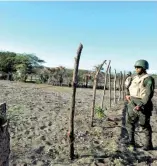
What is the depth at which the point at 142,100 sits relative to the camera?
6.70 meters

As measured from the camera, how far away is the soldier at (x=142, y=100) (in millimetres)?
6633

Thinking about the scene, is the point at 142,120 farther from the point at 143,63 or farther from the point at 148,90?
the point at 143,63

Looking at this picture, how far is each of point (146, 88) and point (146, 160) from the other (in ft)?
4.56

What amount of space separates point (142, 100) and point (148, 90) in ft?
0.83

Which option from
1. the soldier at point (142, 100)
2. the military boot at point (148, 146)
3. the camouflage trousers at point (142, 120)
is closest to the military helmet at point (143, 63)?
the soldier at point (142, 100)

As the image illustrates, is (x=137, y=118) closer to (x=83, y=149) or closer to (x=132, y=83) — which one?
(x=132, y=83)

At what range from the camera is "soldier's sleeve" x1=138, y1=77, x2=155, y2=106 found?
21.6 ft

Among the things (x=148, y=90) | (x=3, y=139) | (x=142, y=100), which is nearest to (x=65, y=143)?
(x=142, y=100)

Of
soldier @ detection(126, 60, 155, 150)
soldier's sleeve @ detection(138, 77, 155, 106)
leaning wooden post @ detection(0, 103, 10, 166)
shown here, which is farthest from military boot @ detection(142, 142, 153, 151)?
leaning wooden post @ detection(0, 103, 10, 166)

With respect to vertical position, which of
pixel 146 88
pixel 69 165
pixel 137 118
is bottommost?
pixel 69 165

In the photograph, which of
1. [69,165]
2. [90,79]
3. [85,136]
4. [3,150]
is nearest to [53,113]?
[85,136]

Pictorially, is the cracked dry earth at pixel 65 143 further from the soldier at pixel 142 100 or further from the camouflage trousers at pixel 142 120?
the soldier at pixel 142 100

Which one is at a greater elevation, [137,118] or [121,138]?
[137,118]

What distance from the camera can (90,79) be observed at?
34.3m
